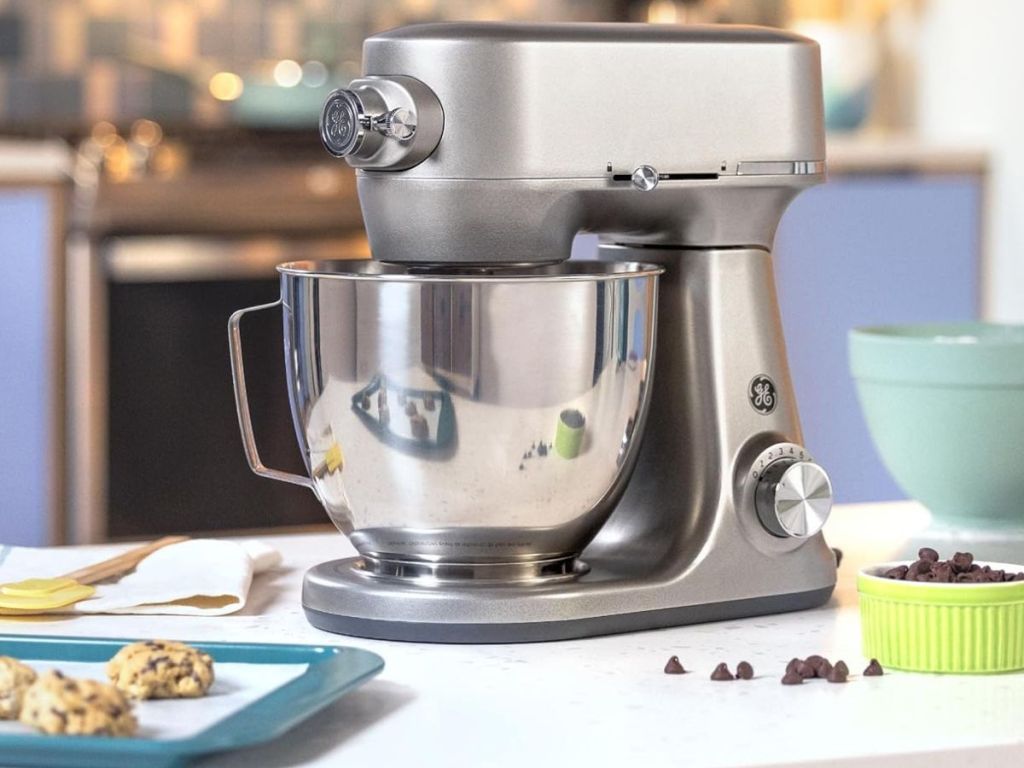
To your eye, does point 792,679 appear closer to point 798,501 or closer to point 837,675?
point 837,675

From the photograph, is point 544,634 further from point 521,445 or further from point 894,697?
point 894,697

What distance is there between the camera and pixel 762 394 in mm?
1098

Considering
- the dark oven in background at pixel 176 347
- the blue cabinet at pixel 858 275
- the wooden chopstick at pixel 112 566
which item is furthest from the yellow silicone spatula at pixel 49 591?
the blue cabinet at pixel 858 275

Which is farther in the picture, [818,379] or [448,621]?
[818,379]

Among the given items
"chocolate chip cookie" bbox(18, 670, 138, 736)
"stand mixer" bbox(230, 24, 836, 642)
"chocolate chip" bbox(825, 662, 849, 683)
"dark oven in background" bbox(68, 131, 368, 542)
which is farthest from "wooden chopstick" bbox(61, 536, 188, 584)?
"dark oven in background" bbox(68, 131, 368, 542)

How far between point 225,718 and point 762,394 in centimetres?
48

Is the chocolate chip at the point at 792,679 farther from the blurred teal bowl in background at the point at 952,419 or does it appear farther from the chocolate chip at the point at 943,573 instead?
the blurred teal bowl in background at the point at 952,419

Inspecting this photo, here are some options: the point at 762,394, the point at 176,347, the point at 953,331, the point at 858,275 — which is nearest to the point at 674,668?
the point at 762,394

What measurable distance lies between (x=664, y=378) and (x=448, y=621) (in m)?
0.24

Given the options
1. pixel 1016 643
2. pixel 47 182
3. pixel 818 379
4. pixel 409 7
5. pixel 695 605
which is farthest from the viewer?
pixel 409 7

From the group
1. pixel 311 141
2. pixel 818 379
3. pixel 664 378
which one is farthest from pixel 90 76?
pixel 664 378

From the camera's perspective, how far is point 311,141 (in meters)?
3.50

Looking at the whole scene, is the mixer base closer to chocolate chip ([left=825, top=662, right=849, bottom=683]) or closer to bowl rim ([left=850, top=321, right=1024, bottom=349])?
chocolate chip ([left=825, top=662, right=849, bottom=683])

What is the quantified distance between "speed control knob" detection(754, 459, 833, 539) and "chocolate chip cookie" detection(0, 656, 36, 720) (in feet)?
1.61
